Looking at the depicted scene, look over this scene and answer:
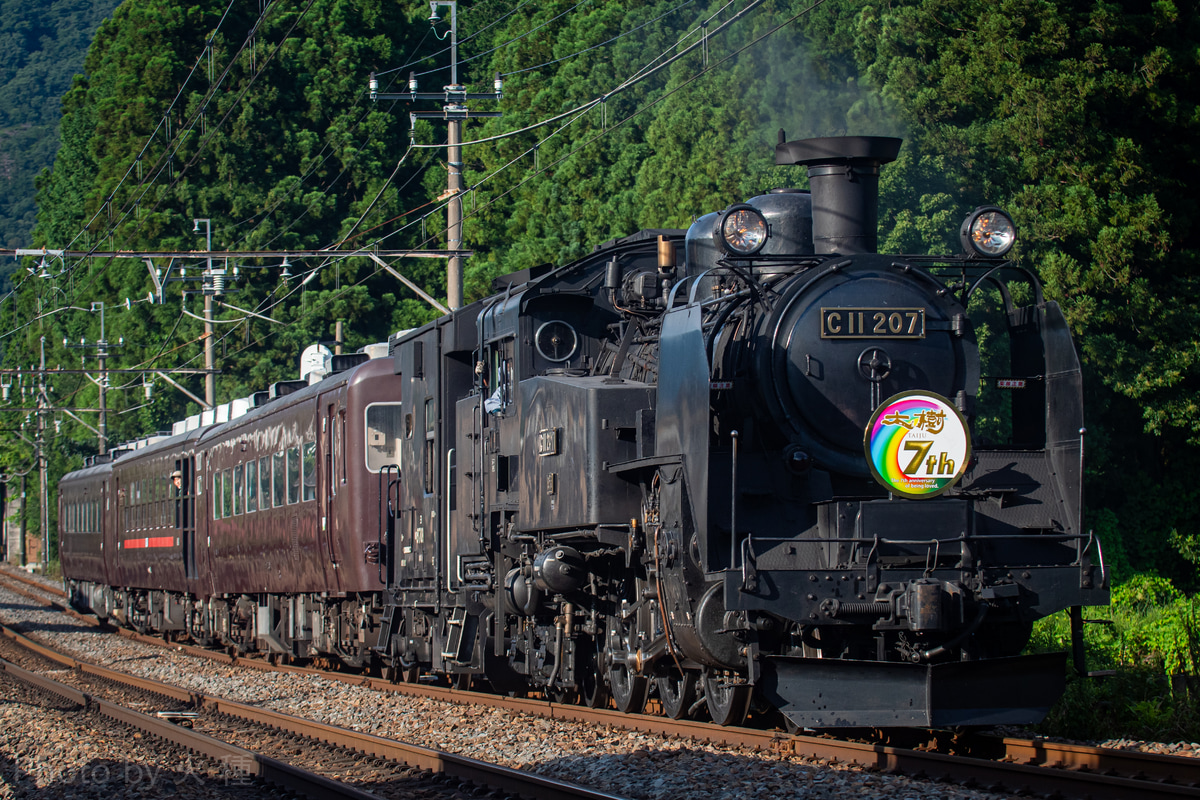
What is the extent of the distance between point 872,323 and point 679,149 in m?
25.2

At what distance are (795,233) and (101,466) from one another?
25685 mm

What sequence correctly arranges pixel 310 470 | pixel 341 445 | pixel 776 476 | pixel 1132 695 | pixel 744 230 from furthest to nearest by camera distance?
pixel 310 470 < pixel 341 445 < pixel 1132 695 < pixel 744 230 < pixel 776 476

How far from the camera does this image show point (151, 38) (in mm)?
61469

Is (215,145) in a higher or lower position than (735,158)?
higher

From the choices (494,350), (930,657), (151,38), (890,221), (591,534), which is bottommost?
(930,657)

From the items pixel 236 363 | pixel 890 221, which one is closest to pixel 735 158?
pixel 890 221

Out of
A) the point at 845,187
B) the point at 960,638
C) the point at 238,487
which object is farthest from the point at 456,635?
the point at 238,487

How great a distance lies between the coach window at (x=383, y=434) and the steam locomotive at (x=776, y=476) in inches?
114

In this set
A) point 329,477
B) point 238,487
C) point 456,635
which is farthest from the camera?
point 238,487

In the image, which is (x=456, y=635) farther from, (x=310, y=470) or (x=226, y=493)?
(x=226, y=493)

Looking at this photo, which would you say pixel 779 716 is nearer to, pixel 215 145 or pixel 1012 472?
pixel 1012 472

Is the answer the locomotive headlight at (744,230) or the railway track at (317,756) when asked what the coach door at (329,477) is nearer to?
the railway track at (317,756)

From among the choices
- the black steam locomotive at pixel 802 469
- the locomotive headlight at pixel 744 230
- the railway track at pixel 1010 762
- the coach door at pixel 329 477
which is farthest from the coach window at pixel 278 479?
the locomotive headlight at pixel 744 230

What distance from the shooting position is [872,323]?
27.7 ft
